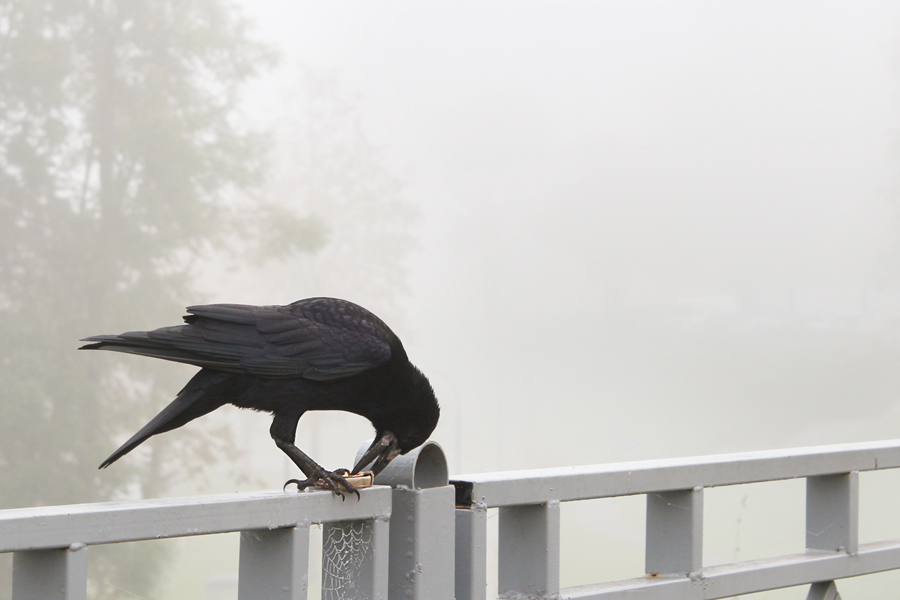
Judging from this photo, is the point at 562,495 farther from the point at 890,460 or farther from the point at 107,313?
the point at 107,313

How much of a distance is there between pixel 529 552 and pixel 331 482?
388 mm

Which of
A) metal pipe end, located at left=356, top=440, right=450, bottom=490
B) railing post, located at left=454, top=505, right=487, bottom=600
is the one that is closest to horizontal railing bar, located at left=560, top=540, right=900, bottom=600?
railing post, located at left=454, top=505, right=487, bottom=600

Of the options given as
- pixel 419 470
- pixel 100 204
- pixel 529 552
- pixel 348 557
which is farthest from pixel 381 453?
pixel 100 204

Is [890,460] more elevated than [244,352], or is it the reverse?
[244,352]

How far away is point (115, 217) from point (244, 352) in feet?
27.9

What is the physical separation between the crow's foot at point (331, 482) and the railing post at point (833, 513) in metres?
1.12

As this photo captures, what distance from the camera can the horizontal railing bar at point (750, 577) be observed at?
1.53 m

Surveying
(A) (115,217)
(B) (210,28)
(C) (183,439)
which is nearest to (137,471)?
(C) (183,439)

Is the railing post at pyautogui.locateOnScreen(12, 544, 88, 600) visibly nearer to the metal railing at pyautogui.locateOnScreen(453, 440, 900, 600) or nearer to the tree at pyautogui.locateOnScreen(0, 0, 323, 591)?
the metal railing at pyautogui.locateOnScreen(453, 440, 900, 600)

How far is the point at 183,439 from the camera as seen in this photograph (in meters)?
9.27

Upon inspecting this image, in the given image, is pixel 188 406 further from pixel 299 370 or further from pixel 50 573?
pixel 50 573

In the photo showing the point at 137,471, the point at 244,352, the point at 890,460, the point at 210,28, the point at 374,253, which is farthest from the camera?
the point at 374,253

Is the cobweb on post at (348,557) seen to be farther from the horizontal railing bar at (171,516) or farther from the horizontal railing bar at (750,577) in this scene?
the horizontal railing bar at (750,577)

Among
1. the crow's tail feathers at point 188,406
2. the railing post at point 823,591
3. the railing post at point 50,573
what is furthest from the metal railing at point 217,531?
the railing post at point 823,591
